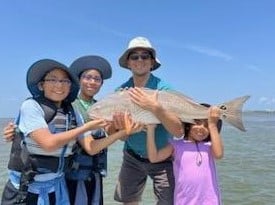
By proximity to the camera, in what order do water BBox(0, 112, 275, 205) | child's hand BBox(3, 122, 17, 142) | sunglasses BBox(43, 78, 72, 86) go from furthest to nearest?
water BBox(0, 112, 275, 205) < child's hand BBox(3, 122, 17, 142) < sunglasses BBox(43, 78, 72, 86)

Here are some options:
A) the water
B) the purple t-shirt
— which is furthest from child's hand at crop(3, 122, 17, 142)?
the water

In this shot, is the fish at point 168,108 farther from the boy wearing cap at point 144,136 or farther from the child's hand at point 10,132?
the child's hand at point 10,132

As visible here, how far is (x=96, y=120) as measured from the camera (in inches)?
181

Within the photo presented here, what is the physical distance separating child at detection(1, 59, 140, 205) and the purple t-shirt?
1.21 m

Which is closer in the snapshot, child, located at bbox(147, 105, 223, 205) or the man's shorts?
child, located at bbox(147, 105, 223, 205)

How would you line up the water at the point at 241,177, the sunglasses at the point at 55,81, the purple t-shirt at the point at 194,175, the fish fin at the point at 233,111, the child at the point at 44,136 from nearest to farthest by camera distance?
the child at the point at 44,136
the sunglasses at the point at 55,81
the fish fin at the point at 233,111
the purple t-shirt at the point at 194,175
the water at the point at 241,177

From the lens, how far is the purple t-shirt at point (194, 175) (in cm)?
514

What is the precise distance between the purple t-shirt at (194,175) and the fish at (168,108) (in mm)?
424

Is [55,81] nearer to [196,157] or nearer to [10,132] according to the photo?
[10,132]

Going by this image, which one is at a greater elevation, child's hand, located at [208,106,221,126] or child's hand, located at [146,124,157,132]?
child's hand, located at [208,106,221,126]

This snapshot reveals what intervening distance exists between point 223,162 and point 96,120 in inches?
517

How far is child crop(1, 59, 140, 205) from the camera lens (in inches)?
167

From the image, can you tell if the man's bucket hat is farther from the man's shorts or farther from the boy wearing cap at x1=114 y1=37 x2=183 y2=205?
the man's shorts

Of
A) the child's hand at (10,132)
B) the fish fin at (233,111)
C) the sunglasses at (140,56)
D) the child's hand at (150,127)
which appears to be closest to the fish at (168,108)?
the fish fin at (233,111)
